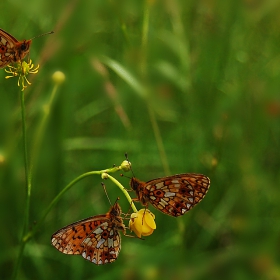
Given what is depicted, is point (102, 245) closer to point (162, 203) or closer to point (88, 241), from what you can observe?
point (88, 241)

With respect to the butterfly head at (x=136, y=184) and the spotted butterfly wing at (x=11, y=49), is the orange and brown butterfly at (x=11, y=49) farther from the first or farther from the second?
the butterfly head at (x=136, y=184)

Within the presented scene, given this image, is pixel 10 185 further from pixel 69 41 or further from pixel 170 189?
pixel 170 189

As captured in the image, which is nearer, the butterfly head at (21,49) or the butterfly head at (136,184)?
the butterfly head at (21,49)

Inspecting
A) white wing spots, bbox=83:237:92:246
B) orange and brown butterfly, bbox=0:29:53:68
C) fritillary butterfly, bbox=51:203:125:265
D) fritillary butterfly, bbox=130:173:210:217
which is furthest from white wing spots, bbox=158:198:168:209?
orange and brown butterfly, bbox=0:29:53:68

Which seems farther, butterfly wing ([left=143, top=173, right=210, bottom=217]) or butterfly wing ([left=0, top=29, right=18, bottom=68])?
butterfly wing ([left=143, top=173, right=210, bottom=217])

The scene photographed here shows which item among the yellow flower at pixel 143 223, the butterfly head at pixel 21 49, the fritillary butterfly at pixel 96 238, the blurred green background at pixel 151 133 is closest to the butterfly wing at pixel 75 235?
the fritillary butterfly at pixel 96 238

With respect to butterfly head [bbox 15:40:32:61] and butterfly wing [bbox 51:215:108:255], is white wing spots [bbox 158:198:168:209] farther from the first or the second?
butterfly head [bbox 15:40:32:61]

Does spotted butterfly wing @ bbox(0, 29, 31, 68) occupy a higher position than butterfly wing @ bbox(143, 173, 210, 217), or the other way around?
spotted butterfly wing @ bbox(0, 29, 31, 68)

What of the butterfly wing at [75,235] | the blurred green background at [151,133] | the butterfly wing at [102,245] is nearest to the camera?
the butterfly wing at [75,235]
